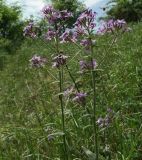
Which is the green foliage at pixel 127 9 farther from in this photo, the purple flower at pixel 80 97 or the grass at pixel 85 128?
the purple flower at pixel 80 97

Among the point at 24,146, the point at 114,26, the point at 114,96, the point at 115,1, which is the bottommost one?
the point at 24,146

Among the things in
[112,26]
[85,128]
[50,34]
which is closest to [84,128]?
[85,128]

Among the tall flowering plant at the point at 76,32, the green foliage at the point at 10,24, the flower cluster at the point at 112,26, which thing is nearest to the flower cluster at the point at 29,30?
the tall flowering plant at the point at 76,32

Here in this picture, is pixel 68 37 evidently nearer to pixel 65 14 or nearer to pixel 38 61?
pixel 65 14

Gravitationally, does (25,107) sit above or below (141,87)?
below

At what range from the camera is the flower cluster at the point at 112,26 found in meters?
3.54

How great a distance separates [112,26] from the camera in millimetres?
3561

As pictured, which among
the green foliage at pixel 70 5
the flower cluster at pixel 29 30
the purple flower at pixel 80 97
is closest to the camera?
the purple flower at pixel 80 97

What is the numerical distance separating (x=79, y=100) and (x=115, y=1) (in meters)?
26.2

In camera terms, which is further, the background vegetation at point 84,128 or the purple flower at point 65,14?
the background vegetation at point 84,128

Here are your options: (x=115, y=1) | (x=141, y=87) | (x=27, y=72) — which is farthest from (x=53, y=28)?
(x=115, y=1)

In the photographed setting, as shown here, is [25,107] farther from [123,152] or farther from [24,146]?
[123,152]

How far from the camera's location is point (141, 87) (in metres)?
5.40

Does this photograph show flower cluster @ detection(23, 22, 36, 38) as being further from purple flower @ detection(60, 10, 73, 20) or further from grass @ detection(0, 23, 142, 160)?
purple flower @ detection(60, 10, 73, 20)
